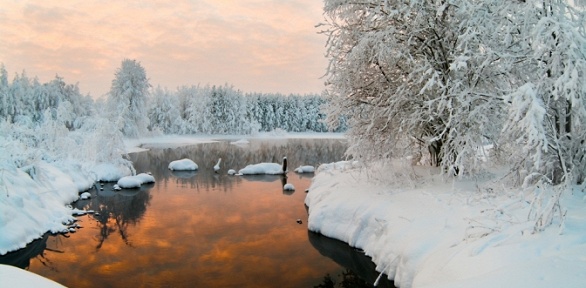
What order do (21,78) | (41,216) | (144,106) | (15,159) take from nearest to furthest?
(41,216) < (15,159) < (144,106) < (21,78)

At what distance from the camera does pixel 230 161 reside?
37656 mm

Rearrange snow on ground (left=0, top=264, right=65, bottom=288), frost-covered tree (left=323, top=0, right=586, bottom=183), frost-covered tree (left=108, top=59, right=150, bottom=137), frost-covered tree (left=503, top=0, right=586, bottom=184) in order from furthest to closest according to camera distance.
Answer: frost-covered tree (left=108, top=59, right=150, bottom=137), frost-covered tree (left=323, top=0, right=586, bottom=183), frost-covered tree (left=503, top=0, right=586, bottom=184), snow on ground (left=0, top=264, right=65, bottom=288)

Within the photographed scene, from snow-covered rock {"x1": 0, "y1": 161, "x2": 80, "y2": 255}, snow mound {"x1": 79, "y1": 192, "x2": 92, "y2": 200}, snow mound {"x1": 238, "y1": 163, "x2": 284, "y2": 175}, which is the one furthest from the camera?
snow mound {"x1": 238, "y1": 163, "x2": 284, "y2": 175}

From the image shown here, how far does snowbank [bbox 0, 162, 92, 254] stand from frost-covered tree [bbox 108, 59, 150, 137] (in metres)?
37.2

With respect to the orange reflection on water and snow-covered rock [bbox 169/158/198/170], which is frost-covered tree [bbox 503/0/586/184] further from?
snow-covered rock [bbox 169/158/198/170]

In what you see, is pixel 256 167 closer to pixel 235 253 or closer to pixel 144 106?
pixel 235 253

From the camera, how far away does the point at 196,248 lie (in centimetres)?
1295

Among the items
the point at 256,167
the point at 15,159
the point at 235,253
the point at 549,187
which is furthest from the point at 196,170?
the point at 549,187

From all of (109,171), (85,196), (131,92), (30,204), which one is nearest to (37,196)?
(30,204)

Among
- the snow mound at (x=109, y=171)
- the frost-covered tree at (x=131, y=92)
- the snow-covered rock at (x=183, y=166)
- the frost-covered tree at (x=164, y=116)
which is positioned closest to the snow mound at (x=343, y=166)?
the snow-covered rock at (x=183, y=166)

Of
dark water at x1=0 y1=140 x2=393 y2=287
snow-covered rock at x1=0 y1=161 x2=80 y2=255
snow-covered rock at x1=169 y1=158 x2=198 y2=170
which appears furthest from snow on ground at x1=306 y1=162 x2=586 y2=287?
snow-covered rock at x1=169 y1=158 x2=198 y2=170

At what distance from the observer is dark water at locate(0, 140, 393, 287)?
34.6 ft

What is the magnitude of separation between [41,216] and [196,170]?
17113 millimetres

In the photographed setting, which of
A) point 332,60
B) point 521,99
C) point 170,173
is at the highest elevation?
point 332,60
